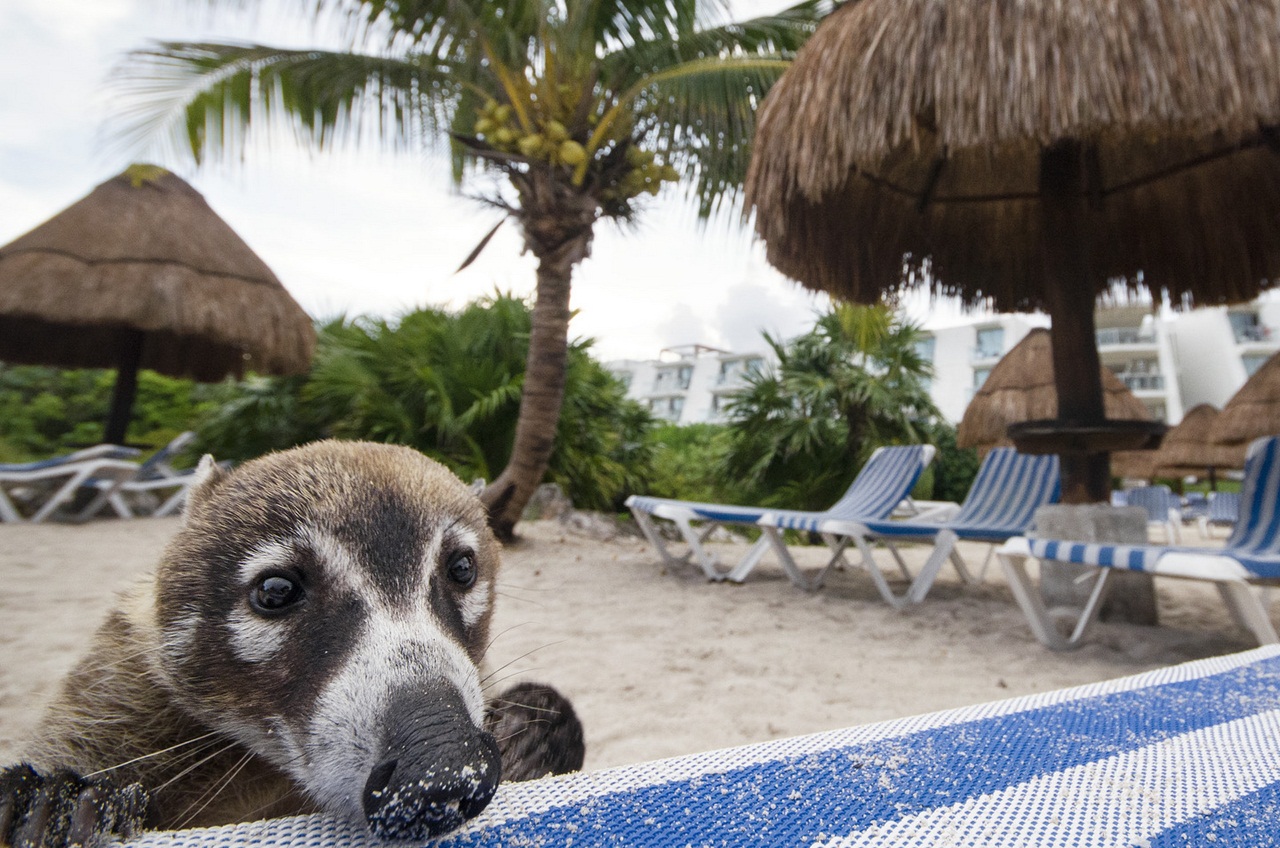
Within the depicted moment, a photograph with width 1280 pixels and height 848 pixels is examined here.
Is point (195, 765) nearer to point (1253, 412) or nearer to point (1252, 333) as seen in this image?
point (1253, 412)

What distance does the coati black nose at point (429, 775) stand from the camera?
64 cm

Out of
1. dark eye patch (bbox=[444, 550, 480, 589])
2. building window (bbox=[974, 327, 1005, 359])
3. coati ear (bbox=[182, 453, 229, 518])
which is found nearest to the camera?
dark eye patch (bbox=[444, 550, 480, 589])

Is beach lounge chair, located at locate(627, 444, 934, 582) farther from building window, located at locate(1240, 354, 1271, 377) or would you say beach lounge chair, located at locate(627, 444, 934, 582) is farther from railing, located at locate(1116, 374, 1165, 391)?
building window, located at locate(1240, 354, 1271, 377)

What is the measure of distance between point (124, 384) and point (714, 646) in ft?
28.1

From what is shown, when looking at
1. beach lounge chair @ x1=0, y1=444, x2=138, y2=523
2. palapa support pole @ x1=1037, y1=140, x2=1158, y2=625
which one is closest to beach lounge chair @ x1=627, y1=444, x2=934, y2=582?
palapa support pole @ x1=1037, y1=140, x2=1158, y2=625

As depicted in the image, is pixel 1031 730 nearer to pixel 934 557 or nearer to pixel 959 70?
pixel 959 70

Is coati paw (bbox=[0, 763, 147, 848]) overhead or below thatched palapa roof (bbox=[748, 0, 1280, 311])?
below

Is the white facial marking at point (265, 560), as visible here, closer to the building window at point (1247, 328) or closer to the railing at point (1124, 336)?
the railing at point (1124, 336)

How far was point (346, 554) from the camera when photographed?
102 centimetres

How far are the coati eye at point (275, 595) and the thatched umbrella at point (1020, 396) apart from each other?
11008 mm

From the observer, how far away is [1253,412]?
12.0 meters

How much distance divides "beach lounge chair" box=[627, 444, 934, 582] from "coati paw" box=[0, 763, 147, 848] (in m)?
5.49

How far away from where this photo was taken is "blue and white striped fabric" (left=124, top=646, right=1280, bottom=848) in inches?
27.4

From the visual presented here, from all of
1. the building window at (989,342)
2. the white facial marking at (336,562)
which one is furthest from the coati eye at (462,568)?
the building window at (989,342)
